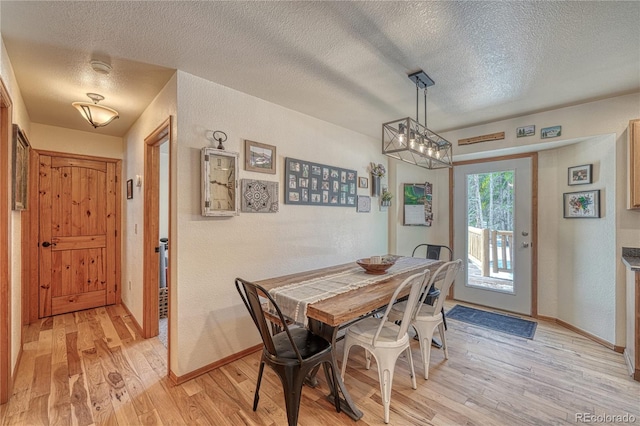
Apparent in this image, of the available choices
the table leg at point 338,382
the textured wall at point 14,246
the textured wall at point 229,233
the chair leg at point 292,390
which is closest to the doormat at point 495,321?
the textured wall at point 229,233

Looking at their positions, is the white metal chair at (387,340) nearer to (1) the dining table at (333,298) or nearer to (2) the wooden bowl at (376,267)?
(1) the dining table at (333,298)

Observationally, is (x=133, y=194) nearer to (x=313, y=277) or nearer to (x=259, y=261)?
(x=259, y=261)

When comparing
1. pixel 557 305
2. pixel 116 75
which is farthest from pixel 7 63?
pixel 557 305

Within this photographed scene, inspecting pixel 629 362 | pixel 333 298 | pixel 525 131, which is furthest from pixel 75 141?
pixel 629 362

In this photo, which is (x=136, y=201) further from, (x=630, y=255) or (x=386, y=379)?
(x=630, y=255)

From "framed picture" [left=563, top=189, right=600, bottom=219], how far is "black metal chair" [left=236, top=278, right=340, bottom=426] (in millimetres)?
3090

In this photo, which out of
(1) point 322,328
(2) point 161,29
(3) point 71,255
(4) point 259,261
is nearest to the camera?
(2) point 161,29

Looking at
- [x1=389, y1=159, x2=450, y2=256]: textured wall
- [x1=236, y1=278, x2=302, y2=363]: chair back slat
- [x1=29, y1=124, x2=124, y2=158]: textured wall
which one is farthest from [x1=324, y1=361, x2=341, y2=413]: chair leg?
[x1=29, y1=124, x2=124, y2=158]: textured wall

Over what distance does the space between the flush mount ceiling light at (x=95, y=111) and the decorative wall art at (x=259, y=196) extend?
1.30 m

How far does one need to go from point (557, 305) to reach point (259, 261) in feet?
11.4

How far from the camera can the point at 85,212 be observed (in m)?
3.59

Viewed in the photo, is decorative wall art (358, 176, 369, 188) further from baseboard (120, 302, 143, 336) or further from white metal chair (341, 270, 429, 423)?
baseboard (120, 302, 143, 336)

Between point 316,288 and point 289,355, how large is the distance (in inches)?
17.9

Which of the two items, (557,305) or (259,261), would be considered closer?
(259,261)
